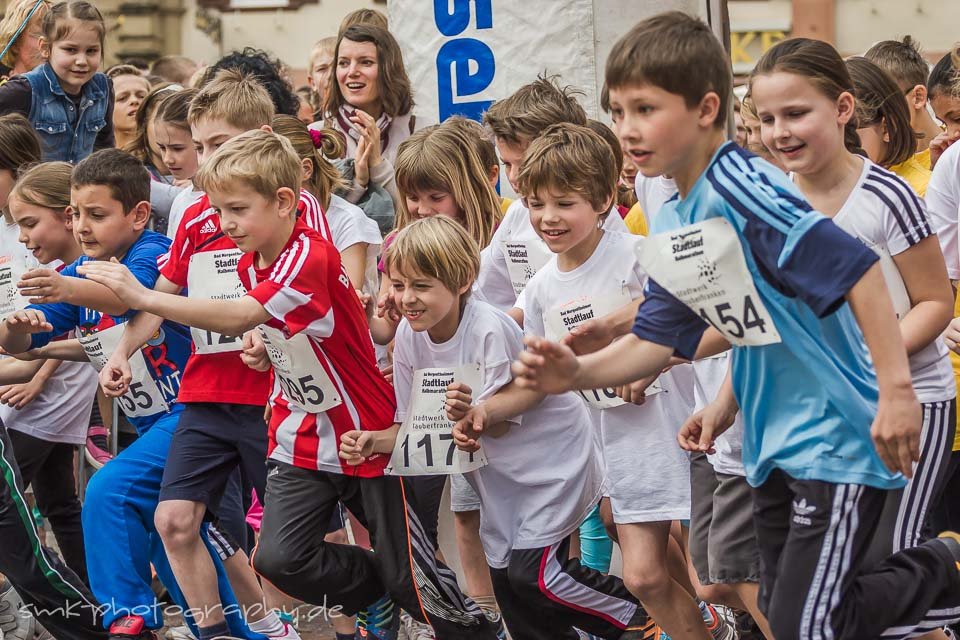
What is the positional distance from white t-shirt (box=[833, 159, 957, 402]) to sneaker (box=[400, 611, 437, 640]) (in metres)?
1.97

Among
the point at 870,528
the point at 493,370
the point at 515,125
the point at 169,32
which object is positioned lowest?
the point at 870,528

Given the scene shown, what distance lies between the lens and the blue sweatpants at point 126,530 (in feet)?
16.4

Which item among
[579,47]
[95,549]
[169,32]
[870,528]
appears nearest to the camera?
[870,528]

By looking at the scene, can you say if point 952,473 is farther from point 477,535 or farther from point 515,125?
point 515,125

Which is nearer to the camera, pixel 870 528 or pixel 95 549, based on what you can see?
pixel 870 528

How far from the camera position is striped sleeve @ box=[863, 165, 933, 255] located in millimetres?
3693

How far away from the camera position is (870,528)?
134 inches

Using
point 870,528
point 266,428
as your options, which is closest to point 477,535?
point 266,428

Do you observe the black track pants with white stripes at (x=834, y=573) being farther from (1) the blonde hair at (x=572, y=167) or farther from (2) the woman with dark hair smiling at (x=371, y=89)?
(2) the woman with dark hair smiling at (x=371, y=89)

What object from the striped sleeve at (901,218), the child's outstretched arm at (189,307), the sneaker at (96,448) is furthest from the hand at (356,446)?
the sneaker at (96,448)

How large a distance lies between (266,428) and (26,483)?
4.53ft

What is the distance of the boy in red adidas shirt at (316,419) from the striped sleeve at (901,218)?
5.81 feet

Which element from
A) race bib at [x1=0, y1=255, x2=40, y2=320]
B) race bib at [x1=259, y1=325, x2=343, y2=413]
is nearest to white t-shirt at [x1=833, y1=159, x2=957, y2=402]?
race bib at [x1=259, y1=325, x2=343, y2=413]

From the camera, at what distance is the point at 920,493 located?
372 centimetres
